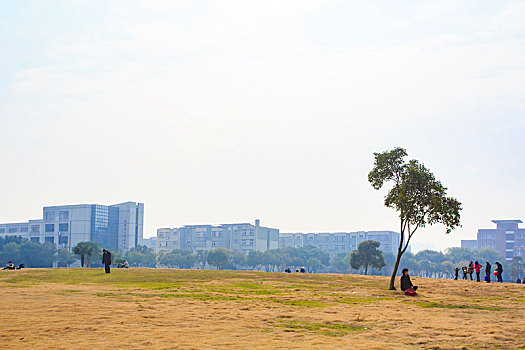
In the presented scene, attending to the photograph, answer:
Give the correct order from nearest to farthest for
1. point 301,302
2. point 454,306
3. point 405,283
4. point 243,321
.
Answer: point 243,321
point 301,302
point 454,306
point 405,283

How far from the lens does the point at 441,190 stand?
40938 mm

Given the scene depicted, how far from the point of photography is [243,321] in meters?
21.2

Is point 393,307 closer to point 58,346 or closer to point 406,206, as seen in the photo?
point 406,206

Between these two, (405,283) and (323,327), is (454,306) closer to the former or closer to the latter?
(405,283)

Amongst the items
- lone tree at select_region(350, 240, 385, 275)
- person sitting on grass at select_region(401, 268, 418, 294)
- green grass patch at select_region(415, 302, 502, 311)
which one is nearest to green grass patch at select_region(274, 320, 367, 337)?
green grass patch at select_region(415, 302, 502, 311)

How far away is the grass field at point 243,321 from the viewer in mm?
16844

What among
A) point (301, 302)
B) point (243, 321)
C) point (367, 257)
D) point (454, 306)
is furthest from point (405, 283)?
point (367, 257)

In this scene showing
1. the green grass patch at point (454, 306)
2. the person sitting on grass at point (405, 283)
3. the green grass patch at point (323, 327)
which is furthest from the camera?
the person sitting on grass at point (405, 283)

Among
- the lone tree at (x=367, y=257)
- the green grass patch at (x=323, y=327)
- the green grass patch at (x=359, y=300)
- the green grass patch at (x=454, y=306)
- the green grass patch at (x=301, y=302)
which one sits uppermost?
the green grass patch at (x=323, y=327)

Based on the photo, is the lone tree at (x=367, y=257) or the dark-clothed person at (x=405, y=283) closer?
the dark-clothed person at (x=405, y=283)

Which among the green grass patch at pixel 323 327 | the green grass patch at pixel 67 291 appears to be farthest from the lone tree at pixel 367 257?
the green grass patch at pixel 323 327

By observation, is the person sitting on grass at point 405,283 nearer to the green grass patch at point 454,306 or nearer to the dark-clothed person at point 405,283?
the dark-clothed person at point 405,283

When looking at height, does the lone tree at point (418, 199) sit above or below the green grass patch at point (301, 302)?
above

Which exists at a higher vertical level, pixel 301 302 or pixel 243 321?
pixel 243 321
